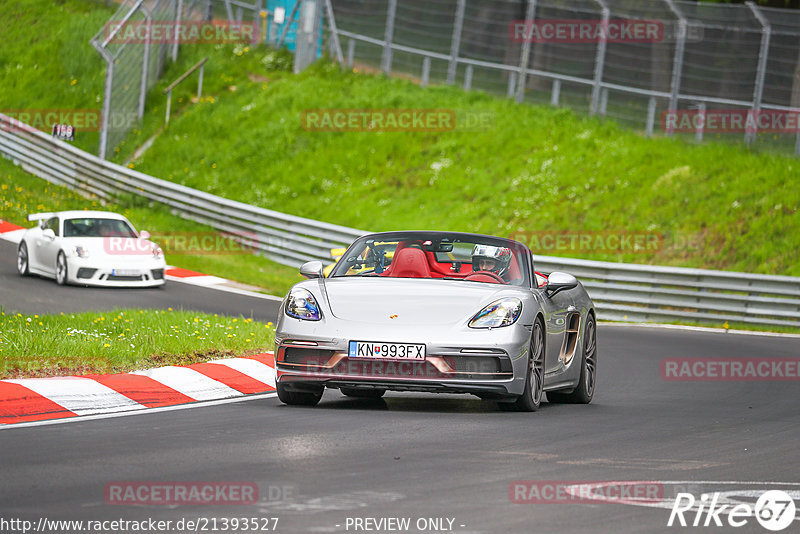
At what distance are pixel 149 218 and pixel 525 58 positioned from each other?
402 inches

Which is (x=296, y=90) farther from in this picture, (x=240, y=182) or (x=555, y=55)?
(x=555, y=55)

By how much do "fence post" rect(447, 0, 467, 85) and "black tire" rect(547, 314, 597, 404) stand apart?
23658 millimetres

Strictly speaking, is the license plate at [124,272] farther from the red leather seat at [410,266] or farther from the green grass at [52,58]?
the green grass at [52,58]

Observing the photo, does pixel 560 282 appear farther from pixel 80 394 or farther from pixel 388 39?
pixel 388 39

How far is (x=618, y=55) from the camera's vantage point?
101 feet

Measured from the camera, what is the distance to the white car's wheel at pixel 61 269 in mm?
22344

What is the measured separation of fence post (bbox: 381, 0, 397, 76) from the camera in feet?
119

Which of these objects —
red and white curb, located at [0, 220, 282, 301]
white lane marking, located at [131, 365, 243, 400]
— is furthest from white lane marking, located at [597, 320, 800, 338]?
white lane marking, located at [131, 365, 243, 400]

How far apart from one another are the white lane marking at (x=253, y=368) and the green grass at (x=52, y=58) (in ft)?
82.9

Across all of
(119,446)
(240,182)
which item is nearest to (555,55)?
(240,182)

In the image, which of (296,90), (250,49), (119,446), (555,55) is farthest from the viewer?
(250,49)

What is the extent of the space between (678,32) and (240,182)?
38.5ft

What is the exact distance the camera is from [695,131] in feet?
98.7

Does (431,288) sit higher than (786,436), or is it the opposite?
(431,288)
